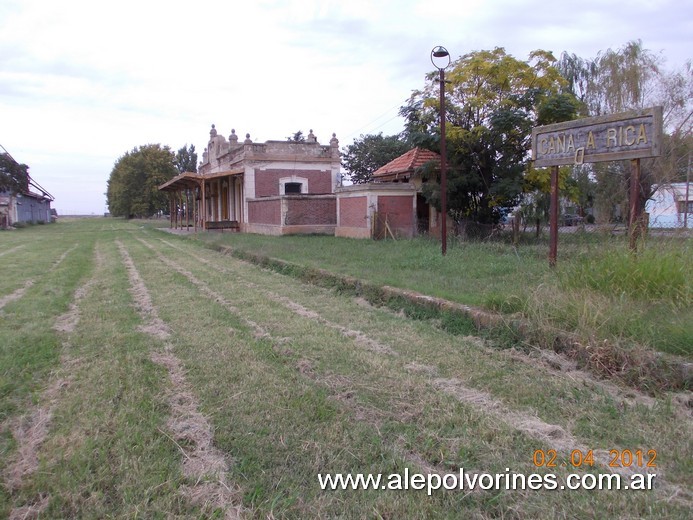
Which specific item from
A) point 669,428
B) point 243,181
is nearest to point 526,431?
point 669,428

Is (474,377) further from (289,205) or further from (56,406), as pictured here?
(289,205)

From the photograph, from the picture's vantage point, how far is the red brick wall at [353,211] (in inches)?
810

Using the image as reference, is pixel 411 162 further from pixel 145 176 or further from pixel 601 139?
pixel 145 176

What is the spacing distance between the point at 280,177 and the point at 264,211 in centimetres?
369

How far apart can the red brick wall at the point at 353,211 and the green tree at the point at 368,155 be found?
23.4 metres

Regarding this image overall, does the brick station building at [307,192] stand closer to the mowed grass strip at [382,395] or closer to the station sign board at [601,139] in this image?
the station sign board at [601,139]

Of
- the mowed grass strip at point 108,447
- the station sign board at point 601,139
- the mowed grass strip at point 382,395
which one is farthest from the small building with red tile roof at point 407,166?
the mowed grass strip at point 108,447

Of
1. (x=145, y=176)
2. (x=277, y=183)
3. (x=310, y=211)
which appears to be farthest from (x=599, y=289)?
(x=145, y=176)

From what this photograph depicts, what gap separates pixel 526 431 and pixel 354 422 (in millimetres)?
1198

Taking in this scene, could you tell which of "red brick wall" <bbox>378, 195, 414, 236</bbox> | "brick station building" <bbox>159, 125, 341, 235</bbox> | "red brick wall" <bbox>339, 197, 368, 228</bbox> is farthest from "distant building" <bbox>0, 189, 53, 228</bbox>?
"red brick wall" <bbox>378, 195, 414, 236</bbox>

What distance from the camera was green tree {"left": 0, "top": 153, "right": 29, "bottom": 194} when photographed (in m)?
41.0

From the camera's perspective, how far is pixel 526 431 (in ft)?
12.1

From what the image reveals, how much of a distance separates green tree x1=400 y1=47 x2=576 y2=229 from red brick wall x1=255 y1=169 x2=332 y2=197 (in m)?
12.1
